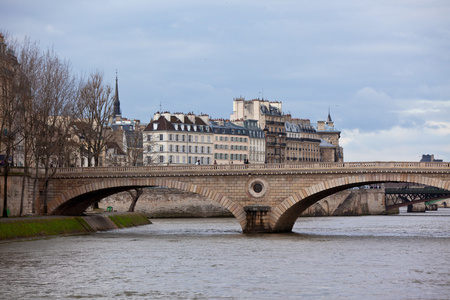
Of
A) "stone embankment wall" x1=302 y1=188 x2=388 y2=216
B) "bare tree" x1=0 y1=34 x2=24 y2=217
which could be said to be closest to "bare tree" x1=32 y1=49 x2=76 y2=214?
"bare tree" x1=0 y1=34 x2=24 y2=217

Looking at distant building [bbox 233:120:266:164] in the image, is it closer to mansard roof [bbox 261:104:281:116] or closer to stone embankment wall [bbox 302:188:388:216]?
mansard roof [bbox 261:104:281:116]

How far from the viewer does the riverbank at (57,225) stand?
5815cm

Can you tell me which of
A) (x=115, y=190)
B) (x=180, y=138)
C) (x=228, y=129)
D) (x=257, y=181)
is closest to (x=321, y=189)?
(x=257, y=181)

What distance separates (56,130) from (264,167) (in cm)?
1556

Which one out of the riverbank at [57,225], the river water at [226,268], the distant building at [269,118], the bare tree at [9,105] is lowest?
the river water at [226,268]

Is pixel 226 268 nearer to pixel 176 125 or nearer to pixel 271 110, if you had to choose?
pixel 176 125

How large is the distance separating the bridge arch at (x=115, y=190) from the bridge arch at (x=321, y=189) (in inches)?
109

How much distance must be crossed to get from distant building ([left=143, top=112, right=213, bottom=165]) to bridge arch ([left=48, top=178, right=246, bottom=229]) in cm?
6593

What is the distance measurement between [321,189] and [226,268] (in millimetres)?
23743

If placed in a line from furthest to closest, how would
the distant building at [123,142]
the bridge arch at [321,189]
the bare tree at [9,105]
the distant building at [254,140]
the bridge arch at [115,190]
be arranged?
1. the distant building at [254,140]
2. the distant building at [123,142]
3. the bridge arch at [115,190]
4. the bridge arch at [321,189]
5. the bare tree at [9,105]

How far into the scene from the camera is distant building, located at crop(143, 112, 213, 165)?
485 ft

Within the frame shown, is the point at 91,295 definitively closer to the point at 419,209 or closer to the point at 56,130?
the point at 56,130

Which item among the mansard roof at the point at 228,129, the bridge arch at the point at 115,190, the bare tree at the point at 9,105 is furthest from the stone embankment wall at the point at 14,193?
the mansard roof at the point at 228,129

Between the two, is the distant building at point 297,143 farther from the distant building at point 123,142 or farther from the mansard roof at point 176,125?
the mansard roof at point 176,125
